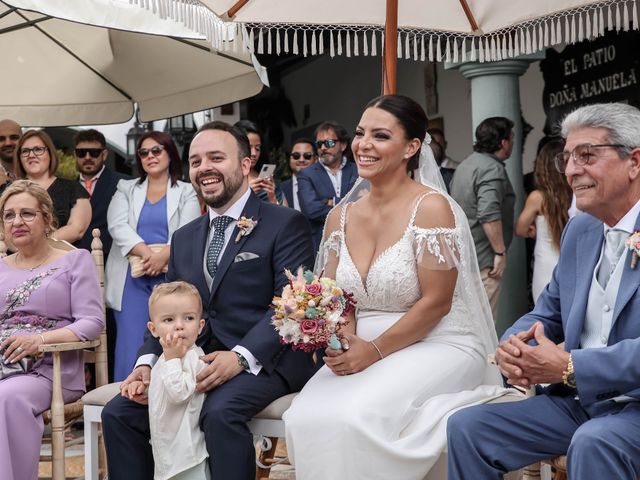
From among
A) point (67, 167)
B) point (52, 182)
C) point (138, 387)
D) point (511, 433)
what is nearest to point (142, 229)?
point (52, 182)

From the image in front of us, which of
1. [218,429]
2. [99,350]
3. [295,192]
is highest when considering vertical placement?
[295,192]

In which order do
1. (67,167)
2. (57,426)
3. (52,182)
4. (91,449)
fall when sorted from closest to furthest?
1. (91,449)
2. (57,426)
3. (52,182)
4. (67,167)

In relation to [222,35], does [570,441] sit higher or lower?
lower

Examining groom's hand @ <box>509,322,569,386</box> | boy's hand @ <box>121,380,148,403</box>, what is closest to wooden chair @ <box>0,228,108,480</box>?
boy's hand @ <box>121,380,148,403</box>

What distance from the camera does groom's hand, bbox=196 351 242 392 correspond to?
4660 mm

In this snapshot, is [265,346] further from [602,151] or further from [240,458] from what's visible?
[602,151]

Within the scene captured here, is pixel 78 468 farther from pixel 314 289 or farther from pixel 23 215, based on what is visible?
pixel 314 289

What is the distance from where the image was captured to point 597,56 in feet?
34.6

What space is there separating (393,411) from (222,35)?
7.38 ft

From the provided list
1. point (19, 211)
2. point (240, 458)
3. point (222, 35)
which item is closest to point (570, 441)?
point (240, 458)

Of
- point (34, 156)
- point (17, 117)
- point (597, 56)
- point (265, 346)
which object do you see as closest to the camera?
point (265, 346)

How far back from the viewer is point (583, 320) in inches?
157

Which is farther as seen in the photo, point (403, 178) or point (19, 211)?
point (19, 211)

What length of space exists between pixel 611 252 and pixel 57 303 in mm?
3111
